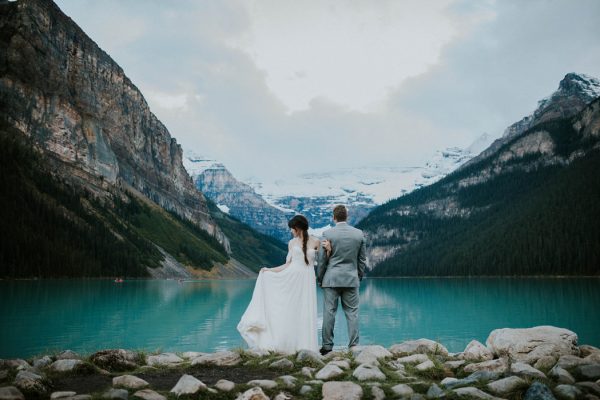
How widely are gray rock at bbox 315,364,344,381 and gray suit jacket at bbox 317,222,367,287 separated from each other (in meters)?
3.57

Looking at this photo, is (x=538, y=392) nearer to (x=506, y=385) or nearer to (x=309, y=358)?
(x=506, y=385)

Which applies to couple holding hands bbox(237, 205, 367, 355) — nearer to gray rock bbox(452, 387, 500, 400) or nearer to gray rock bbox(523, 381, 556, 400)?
gray rock bbox(452, 387, 500, 400)

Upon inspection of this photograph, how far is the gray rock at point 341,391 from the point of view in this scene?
23.6 feet

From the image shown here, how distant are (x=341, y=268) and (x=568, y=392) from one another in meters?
6.16

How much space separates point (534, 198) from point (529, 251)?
151ft

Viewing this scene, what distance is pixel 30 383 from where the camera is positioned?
7.55 meters

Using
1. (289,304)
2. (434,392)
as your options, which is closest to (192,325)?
(289,304)

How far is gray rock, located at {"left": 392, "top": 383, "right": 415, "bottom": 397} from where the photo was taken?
744 centimetres

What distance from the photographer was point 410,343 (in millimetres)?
13484

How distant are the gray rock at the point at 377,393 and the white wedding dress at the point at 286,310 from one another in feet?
16.5

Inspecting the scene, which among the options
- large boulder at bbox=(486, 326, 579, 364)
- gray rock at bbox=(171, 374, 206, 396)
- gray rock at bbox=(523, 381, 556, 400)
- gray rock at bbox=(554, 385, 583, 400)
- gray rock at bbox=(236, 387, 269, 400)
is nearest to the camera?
gray rock at bbox=(523, 381, 556, 400)


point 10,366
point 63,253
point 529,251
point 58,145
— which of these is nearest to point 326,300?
point 10,366

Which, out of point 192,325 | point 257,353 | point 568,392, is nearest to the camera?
point 568,392

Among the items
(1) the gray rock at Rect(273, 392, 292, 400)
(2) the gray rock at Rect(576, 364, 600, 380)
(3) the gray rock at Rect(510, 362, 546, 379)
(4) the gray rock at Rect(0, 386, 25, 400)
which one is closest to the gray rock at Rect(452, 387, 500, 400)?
(3) the gray rock at Rect(510, 362, 546, 379)
